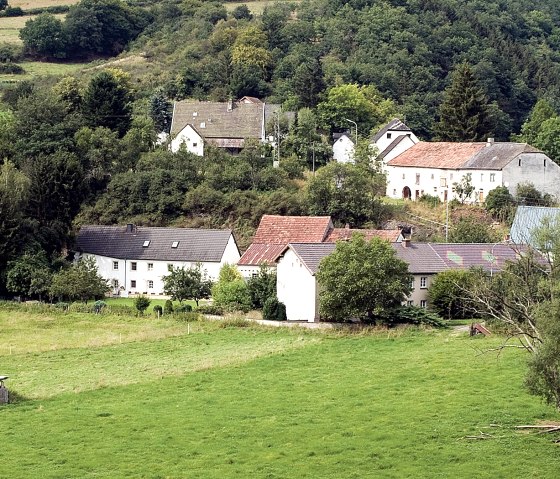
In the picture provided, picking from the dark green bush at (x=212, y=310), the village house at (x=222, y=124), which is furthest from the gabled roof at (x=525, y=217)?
the village house at (x=222, y=124)

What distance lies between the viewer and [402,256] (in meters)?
57.9

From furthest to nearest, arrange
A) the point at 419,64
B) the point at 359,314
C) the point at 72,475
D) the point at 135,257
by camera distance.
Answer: the point at 419,64
the point at 135,257
the point at 359,314
the point at 72,475

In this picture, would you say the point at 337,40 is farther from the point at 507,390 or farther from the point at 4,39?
the point at 507,390

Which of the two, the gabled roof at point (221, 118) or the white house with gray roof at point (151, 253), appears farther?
the gabled roof at point (221, 118)

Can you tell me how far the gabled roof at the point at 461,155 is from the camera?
73188 mm

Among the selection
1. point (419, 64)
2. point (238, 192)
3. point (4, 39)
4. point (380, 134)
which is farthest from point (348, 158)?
point (4, 39)

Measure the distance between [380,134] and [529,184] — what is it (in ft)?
42.5

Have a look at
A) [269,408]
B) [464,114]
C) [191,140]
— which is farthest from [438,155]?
[269,408]

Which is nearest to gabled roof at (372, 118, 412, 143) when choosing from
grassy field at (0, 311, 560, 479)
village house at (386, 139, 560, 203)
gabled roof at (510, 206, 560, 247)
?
village house at (386, 139, 560, 203)

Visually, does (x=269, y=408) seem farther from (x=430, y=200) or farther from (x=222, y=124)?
(x=222, y=124)

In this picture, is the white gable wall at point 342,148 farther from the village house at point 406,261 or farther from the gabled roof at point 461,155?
the village house at point 406,261

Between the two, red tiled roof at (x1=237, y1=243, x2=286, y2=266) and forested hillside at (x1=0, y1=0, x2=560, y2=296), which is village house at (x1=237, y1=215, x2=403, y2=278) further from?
forested hillside at (x1=0, y1=0, x2=560, y2=296)

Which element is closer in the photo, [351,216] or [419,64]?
[351,216]

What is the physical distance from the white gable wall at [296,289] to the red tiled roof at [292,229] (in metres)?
7.06
